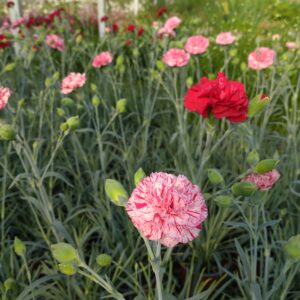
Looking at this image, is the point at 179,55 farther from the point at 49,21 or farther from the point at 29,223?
the point at 49,21

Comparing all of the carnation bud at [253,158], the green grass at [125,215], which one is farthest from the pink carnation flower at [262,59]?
the carnation bud at [253,158]

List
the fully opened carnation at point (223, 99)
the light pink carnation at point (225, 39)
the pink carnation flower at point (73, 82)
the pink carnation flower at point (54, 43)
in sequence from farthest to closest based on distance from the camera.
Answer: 1. the pink carnation flower at point (54, 43)
2. the light pink carnation at point (225, 39)
3. the pink carnation flower at point (73, 82)
4. the fully opened carnation at point (223, 99)

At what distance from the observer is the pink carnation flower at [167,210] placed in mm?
532

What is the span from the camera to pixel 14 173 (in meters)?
1.59

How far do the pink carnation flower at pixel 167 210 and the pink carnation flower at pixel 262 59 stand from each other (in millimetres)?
1199

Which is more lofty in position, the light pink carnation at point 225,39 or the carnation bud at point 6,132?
the carnation bud at point 6,132

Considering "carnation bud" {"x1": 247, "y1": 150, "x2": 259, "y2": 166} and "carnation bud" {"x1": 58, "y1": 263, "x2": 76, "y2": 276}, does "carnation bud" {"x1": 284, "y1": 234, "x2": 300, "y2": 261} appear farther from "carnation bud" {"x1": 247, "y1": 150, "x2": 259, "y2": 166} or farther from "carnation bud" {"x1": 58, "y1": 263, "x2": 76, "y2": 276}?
"carnation bud" {"x1": 58, "y1": 263, "x2": 76, "y2": 276}

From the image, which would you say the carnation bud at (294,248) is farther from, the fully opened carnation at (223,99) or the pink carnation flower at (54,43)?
the pink carnation flower at (54,43)

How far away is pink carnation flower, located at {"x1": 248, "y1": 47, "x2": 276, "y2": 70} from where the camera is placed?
1.61 m

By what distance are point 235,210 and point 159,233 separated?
81 cm

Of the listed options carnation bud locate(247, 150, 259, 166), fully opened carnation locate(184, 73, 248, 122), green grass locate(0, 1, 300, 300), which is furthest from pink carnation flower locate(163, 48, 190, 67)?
carnation bud locate(247, 150, 259, 166)

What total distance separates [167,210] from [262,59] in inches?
50.1

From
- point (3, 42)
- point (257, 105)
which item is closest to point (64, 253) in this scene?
point (257, 105)

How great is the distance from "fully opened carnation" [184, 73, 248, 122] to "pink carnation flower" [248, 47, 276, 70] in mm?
787
